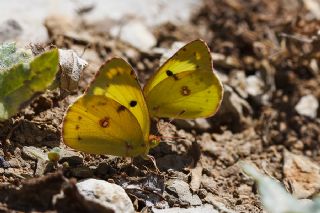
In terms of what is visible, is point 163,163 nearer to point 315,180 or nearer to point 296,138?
point 315,180

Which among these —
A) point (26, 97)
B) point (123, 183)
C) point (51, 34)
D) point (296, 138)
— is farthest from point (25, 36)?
point (296, 138)

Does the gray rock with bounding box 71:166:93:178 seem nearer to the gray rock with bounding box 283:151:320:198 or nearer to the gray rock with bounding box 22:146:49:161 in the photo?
the gray rock with bounding box 22:146:49:161

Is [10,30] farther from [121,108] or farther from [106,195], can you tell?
[106,195]

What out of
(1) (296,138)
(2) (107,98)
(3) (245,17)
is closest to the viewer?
(2) (107,98)

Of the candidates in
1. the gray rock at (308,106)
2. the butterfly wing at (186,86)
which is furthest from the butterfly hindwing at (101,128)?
the gray rock at (308,106)

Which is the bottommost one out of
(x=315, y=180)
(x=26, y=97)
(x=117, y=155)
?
(x=315, y=180)

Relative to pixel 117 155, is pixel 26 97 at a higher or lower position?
higher

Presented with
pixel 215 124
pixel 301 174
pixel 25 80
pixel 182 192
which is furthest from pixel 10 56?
pixel 301 174

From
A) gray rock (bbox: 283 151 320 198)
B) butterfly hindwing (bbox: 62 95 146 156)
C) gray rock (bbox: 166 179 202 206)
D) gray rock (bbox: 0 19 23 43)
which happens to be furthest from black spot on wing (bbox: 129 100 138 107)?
gray rock (bbox: 0 19 23 43)

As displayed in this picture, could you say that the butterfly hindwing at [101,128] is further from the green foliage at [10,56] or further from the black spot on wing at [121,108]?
the green foliage at [10,56]
